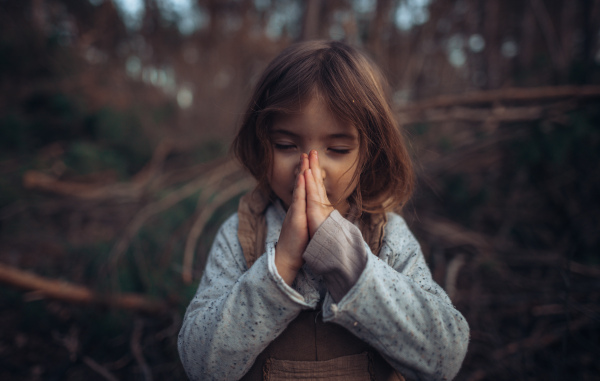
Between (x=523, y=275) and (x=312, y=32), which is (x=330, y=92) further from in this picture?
(x=312, y=32)

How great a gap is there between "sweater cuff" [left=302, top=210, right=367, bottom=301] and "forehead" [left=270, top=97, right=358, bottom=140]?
0.98ft

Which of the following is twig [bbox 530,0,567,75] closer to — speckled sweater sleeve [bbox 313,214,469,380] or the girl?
the girl

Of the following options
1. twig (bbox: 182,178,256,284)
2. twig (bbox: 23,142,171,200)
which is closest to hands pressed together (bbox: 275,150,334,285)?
twig (bbox: 182,178,256,284)

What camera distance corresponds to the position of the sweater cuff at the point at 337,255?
3.14ft

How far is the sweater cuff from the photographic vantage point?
3.14 feet

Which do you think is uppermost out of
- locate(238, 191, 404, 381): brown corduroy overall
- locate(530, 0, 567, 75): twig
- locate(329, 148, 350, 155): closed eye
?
locate(530, 0, 567, 75): twig

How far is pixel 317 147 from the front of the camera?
1.08m

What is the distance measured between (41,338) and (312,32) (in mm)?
3702

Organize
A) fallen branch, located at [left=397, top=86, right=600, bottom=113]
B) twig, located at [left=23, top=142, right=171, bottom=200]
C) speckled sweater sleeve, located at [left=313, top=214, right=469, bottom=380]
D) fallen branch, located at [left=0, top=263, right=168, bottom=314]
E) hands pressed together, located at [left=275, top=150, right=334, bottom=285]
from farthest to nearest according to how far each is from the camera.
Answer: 1. twig, located at [left=23, top=142, right=171, bottom=200]
2. fallen branch, located at [left=397, top=86, right=600, bottom=113]
3. fallen branch, located at [left=0, top=263, right=168, bottom=314]
4. hands pressed together, located at [left=275, top=150, right=334, bottom=285]
5. speckled sweater sleeve, located at [left=313, top=214, right=469, bottom=380]

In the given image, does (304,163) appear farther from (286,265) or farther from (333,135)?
(286,265)

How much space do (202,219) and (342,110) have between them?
64.0 inches

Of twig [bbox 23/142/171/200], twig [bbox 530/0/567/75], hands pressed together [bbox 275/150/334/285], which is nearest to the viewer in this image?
hands pressed together [bbox 275/150/334/285]

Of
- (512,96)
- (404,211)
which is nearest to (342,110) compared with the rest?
(404,211)

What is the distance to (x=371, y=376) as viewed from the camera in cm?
104
